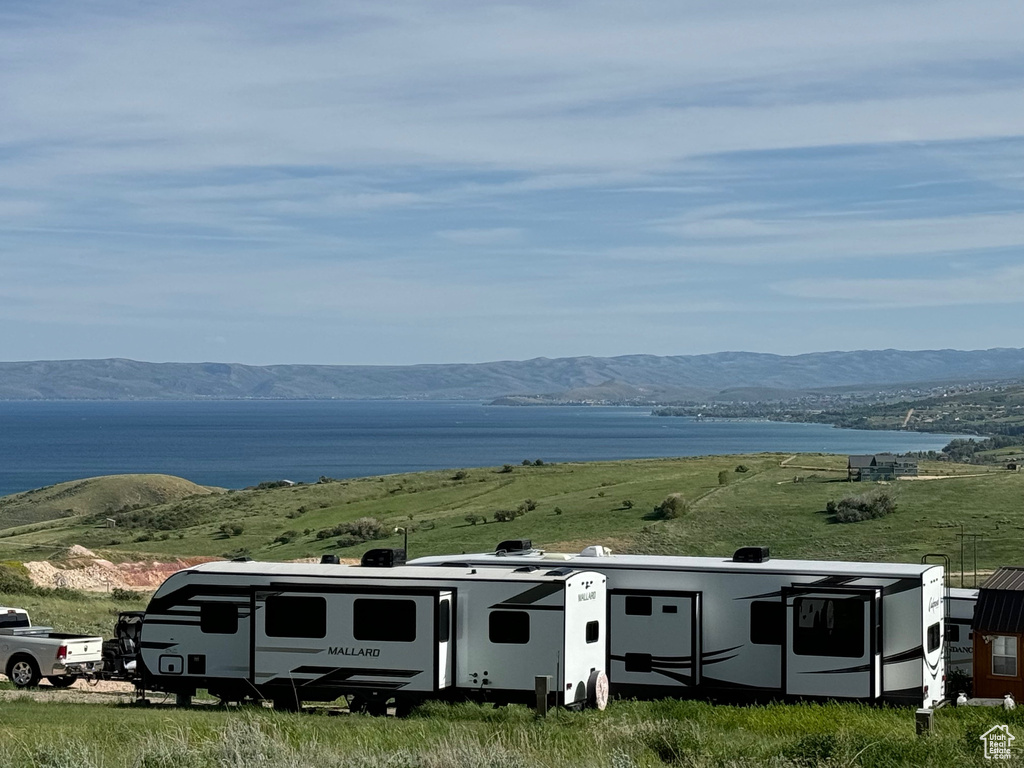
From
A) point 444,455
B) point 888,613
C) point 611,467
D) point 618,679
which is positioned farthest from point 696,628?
point 444,455

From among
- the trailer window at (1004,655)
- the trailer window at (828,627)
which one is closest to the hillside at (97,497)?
the trailer window at (1004,655)

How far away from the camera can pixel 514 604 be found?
17.7 meters

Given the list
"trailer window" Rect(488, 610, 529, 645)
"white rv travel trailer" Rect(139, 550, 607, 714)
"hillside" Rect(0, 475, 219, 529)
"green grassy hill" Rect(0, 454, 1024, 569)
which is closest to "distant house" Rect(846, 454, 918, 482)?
"green grassy hill" Rect(0, 454, 1024, 569)

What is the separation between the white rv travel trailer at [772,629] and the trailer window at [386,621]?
2732 mm

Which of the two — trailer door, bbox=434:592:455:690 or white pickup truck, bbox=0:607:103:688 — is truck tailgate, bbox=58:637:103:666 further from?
trailer door, bbox=434:592:455:690

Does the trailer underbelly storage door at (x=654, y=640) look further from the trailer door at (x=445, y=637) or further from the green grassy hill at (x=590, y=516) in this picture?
the green grassy hill at (x=590, y=516)

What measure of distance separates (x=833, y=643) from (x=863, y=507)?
31.3 m

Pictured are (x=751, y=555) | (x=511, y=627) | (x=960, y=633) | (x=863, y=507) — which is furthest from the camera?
(x=863, y=507)

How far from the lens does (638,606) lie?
18719mm

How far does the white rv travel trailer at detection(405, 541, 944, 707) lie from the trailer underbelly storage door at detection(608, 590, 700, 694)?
14mm

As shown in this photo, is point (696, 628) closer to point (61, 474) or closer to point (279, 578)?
point (279, 578)

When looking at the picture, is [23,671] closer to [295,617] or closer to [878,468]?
[295,617]

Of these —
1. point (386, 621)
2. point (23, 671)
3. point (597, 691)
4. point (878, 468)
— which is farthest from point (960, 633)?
point (878, 468)

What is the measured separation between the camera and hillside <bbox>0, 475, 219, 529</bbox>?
305 feet
